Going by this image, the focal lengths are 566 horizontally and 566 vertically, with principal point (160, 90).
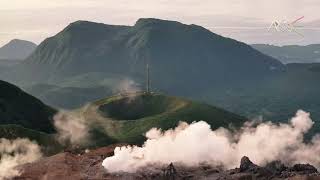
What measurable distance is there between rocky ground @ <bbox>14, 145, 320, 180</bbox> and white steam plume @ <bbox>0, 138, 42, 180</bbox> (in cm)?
714

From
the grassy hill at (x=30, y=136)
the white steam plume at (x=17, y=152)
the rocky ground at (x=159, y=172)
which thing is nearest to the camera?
the rocky ground at (x=159, y=172)

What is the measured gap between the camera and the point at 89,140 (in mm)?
184000

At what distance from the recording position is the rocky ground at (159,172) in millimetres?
89312

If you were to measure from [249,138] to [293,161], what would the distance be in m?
23.3

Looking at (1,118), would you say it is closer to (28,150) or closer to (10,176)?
(28,150)

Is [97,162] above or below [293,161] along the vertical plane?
above

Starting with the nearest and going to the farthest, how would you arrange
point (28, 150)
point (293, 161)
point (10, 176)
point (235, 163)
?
point (10, 176), point (235, 163), point (28, 150), point (293, 161)

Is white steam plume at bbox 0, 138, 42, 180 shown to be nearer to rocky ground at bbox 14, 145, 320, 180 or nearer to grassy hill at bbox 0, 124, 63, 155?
grassy hill at bbox 0, 124, 63, 155

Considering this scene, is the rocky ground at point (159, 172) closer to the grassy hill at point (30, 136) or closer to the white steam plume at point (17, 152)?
the white steam plume at point (17, 152)

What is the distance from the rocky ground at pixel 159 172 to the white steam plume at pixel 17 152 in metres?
7.14

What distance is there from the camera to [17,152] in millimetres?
130250

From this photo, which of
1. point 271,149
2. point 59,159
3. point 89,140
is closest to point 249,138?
point 271,149

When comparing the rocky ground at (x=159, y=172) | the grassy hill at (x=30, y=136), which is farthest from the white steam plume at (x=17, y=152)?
the rocky ground at (x=159, y=172)

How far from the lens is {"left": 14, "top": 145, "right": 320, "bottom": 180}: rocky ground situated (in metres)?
89.3
